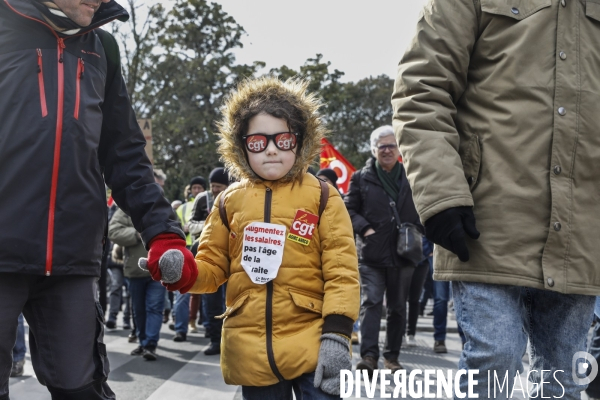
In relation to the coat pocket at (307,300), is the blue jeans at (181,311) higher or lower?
lower

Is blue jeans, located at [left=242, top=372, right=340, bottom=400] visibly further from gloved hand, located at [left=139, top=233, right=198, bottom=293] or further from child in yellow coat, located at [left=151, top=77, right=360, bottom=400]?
gloved hand, located at [left=139, top=233, right=198, bottom=293]

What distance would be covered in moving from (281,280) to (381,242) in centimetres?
411

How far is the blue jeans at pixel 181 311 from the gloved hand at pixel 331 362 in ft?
22.5

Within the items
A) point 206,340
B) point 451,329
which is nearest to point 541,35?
point 206,340

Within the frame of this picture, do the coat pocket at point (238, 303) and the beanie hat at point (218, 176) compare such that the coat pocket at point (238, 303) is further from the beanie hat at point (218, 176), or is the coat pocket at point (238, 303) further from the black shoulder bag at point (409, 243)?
the beanie hat at point (218, 176)

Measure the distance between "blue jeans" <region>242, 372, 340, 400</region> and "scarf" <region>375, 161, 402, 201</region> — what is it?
428cm

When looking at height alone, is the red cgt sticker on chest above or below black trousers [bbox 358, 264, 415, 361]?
above

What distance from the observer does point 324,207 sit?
3111 mm

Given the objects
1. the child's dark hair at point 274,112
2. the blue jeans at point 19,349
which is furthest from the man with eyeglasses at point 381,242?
the child's dark hair at point 274,112

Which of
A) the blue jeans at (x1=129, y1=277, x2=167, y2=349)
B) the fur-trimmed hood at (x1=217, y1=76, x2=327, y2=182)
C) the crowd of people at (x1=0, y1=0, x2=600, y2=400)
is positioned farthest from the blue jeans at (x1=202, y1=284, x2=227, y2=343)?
the crowd of people at (x1=0, y1=0, x2=600, y2=400)

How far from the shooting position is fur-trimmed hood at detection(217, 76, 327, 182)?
325cm

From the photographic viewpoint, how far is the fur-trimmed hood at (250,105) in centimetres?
325

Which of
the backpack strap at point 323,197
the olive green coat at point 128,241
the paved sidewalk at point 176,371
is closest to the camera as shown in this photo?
the backpack strap at point 323,197

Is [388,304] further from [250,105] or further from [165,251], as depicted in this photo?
[165,251]
